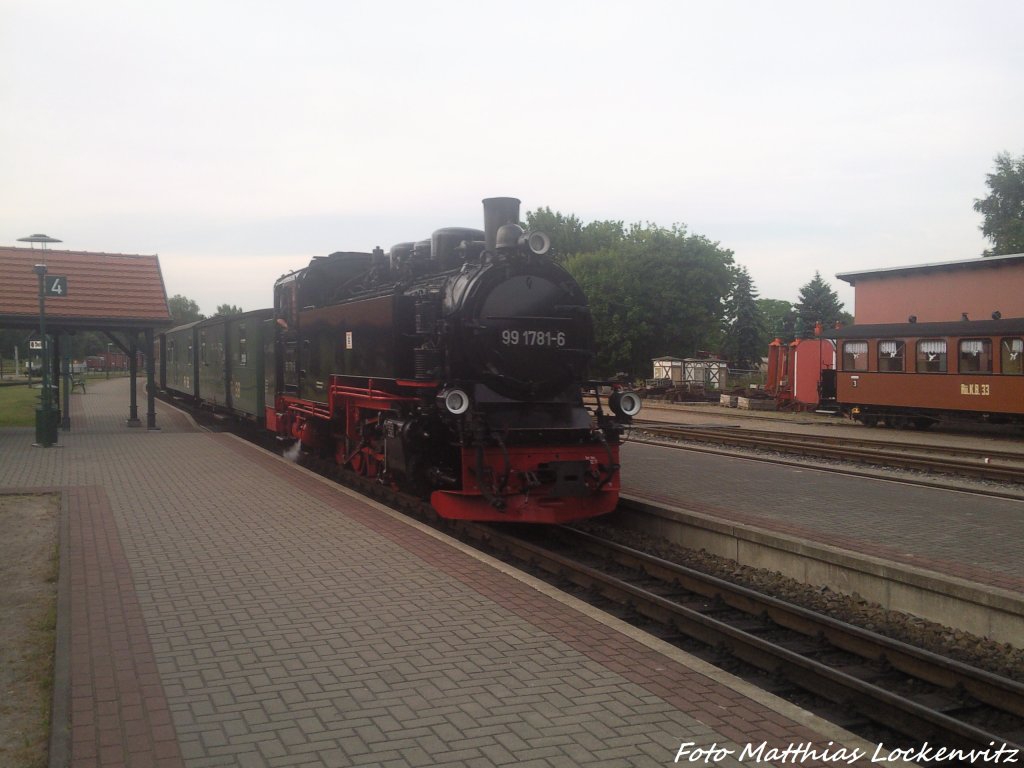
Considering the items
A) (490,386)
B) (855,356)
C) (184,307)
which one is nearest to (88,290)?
(490,386)

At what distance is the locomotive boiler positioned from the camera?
873 cm

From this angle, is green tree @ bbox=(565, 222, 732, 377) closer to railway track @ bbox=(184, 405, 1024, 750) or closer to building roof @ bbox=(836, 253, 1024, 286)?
building roof @ bbox=(836, 253, 1024, 286)

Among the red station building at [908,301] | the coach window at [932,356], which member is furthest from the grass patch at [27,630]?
the red station building at [908,301]

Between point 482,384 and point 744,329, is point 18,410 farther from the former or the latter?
point 744,329

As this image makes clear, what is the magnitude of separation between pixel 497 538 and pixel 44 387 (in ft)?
37.0

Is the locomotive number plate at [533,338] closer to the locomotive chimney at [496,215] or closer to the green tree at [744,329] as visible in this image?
the locomotive chimney at [496,215]

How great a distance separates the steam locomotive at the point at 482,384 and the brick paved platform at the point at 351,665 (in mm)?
903

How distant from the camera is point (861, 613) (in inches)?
265

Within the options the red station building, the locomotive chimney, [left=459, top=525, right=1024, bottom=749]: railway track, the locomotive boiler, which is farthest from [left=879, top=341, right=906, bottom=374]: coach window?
[left=459, top=525, right=1024, bottom=749]: railway track

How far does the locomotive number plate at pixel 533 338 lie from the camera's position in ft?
30.5

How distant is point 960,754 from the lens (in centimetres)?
431

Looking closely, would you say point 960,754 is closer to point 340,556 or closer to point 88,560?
point 340,556

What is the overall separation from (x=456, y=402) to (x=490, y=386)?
671 millimetres

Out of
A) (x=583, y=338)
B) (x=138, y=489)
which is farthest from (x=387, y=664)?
(x=138, y=489)
